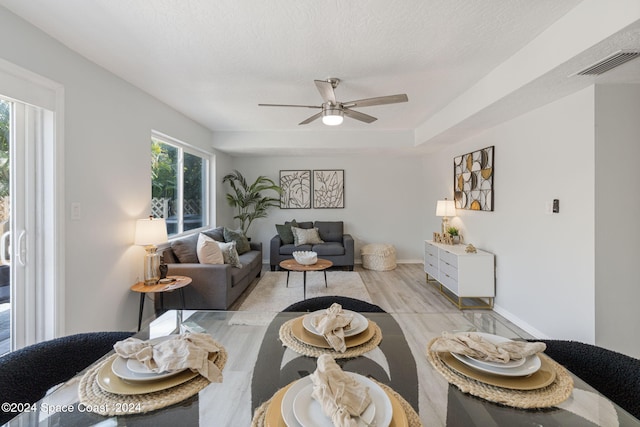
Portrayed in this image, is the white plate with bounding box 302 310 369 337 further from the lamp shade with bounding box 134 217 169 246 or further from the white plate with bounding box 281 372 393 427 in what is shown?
the lamp shade with bounding box 134 217 169 246

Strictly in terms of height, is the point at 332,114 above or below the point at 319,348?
above

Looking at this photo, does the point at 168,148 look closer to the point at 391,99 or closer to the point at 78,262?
the point at 78,262

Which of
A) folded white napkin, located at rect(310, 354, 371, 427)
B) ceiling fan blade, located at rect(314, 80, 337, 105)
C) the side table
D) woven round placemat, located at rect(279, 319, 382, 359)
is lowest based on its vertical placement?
the side table

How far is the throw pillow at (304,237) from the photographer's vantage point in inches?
202

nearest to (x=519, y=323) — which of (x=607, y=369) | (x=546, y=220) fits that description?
(x=546, y=220)

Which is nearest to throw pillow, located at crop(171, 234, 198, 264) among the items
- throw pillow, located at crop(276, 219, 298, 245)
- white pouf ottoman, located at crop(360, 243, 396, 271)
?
throw pillow, located at crop(276, 219, 298, 245)

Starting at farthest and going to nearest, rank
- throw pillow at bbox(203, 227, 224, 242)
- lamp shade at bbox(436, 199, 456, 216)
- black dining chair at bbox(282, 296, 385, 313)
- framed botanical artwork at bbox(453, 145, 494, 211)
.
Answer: lamp shade at bbox(436, 199, 456, 216) < throw pillow at bbox(203, 227, 224, 242) < framed botanical artwork at bbox(453, 145, 494, 211) < black dining chair at bbox(282, 296, 385, 313)

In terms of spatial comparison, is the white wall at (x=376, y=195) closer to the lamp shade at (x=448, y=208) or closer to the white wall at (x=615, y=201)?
the lamp shade at (x=448, y=208)

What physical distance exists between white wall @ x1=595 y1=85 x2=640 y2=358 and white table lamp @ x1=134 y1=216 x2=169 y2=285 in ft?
12.3

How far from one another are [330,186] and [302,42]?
12.4 ft

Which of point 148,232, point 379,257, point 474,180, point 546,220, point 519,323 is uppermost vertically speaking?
point 474,180

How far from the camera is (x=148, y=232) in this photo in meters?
2.61

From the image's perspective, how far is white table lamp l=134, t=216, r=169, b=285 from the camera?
259cm

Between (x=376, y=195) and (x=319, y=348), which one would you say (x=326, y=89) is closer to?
(x=319, y=348)
